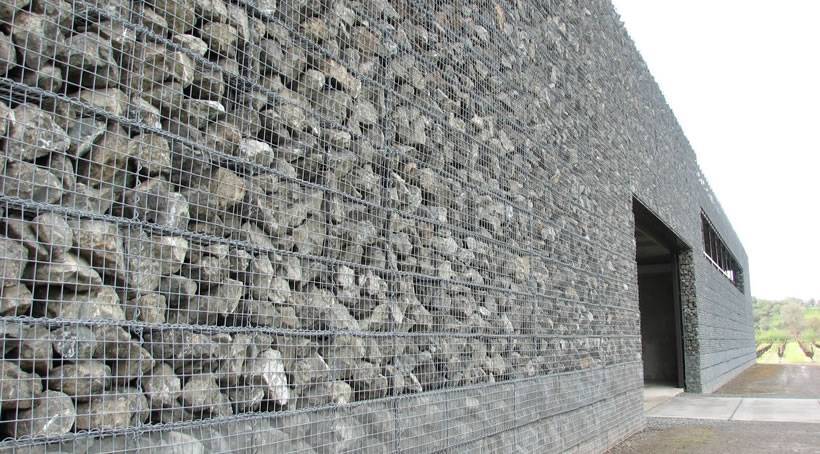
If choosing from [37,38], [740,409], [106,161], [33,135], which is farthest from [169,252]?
[740,409]

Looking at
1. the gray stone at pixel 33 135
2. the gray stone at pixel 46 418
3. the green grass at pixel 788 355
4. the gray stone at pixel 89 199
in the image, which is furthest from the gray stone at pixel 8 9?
the green grass at pixel 788 355

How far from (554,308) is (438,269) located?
2.27 meters

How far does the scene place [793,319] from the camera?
65500 mm

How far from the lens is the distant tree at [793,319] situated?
204 feet

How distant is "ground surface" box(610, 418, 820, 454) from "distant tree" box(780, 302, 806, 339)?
189 ft

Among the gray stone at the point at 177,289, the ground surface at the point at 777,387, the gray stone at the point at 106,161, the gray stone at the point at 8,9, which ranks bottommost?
the ground surface at the point at 777,387

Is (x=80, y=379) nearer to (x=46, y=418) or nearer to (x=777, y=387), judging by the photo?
(x=46, y=418)

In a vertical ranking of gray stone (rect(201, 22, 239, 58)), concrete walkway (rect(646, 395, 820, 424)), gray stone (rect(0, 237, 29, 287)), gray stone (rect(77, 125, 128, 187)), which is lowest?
concrete walkway (rect(646, 395, 820, 424))

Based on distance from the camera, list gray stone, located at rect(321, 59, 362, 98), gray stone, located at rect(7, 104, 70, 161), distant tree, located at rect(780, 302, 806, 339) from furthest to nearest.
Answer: distant tree, located at rect(780, 302, 806, 339) < gray stone, located at rect(321, 59, 362, 98) < gray stone, located at rect(7, 104, 70, 161)

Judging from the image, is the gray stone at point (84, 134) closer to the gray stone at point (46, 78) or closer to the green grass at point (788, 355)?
the gray stone at point (46, 78)

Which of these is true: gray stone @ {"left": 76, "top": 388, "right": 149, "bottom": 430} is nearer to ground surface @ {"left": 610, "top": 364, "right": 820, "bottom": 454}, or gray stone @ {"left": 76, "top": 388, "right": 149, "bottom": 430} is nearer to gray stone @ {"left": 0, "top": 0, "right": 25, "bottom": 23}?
gray stone @ {"left": 0, "top": 0, "right": 25, "bottom": 23}

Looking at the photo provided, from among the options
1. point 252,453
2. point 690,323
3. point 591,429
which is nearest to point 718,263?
point 690,323

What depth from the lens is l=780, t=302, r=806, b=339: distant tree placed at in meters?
62.2

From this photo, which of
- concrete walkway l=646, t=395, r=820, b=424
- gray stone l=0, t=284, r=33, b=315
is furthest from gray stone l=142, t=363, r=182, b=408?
concrete walkway l=646, t=395, r=820, b=424
